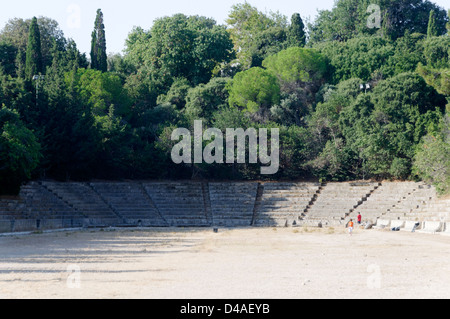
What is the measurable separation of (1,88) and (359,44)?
129ft

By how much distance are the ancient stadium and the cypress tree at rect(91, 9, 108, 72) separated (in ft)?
60.6

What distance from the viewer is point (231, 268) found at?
18.9 meters

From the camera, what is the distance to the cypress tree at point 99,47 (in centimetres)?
6388

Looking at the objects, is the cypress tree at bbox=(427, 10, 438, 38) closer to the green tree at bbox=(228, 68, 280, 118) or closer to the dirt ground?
the green tree at bbox=(228, 68, 280, 118)

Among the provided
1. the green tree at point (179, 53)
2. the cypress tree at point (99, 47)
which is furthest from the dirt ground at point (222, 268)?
the green tree at point (179, 53)

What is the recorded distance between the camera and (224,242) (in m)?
30.7

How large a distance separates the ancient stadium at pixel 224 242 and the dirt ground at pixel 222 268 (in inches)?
1.7

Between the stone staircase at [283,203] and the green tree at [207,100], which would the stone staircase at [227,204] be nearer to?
the stone staircase at [283,203]

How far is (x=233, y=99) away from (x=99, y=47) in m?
16.6

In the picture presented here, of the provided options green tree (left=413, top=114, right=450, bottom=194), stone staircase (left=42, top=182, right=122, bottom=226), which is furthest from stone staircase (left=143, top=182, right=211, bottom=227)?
green tree (left=413, top=114, right=450, bottom=194)

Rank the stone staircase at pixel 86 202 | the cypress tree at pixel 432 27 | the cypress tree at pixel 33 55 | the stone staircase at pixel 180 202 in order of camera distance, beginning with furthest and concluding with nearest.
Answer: the cypress tree at pixel 432 27 → the cypress tree at pixel 33 55 → the stone staircase at pixel 180 202 → the stone staircase at pixel 86 202

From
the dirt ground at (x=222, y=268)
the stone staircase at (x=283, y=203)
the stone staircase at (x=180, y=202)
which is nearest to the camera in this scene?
the dirt ground at (x=222, y=268)

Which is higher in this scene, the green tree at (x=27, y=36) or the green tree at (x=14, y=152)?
the green tree at (x=27, y=36)
